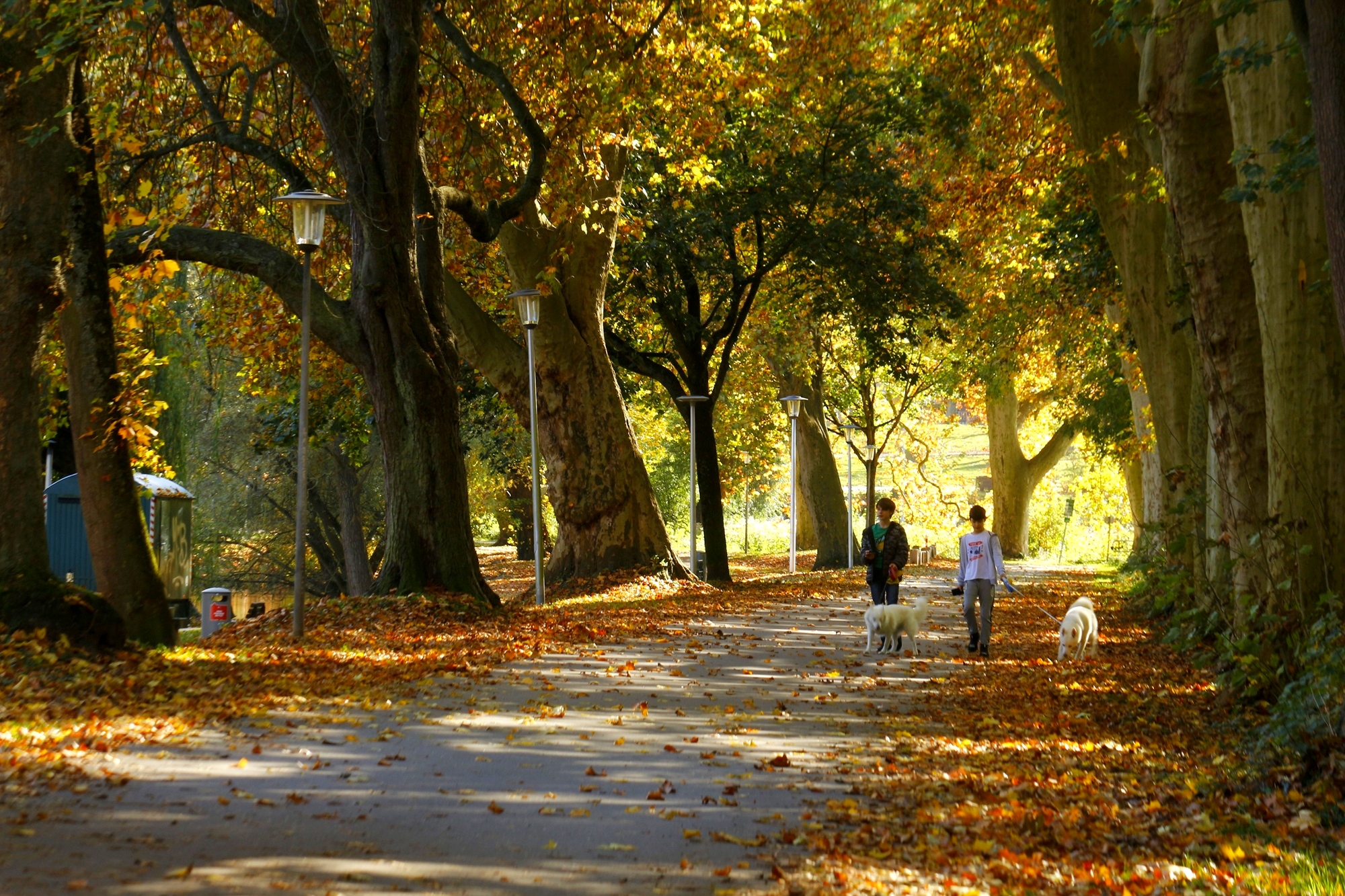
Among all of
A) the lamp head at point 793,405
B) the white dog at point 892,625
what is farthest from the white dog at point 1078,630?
the lamp head at point 793,405

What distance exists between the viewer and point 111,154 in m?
14.5

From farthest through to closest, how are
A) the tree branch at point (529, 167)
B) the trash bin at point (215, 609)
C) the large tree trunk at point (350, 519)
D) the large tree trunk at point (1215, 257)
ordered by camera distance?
the large tree trunk at point (350, 519) → the trash bin at point (215, 609) → the tree branch at point (529, 167) → the large tree trunk at point (1215, 257)

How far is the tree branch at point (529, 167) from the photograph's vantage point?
15922 millimetres

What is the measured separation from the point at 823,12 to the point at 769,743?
1370 cm

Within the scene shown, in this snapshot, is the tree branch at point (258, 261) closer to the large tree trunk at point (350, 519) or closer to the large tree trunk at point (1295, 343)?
the large tree trunk at point (1295, 343)

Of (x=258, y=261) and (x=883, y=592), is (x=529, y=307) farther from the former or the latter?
(x=883, y=592)

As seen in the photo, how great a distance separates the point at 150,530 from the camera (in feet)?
92.7

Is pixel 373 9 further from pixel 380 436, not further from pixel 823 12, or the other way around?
pixel 823 12

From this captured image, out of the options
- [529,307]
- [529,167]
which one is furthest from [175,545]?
[529,167]

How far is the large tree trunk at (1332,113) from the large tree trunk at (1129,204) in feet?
28.0

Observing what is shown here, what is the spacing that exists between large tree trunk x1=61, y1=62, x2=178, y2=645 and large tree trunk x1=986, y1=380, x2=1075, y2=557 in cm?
3664

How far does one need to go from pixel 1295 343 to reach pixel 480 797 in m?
6.41

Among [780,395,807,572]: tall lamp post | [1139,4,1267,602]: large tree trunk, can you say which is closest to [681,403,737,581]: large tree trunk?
[780,395,807,572]: tall lamp post

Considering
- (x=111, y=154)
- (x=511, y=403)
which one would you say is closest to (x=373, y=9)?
(x=111, y=154)
